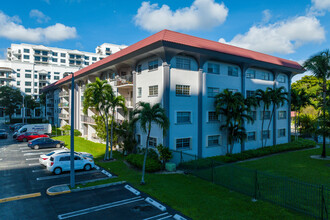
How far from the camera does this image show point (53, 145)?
107 feet

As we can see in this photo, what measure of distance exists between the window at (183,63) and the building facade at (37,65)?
75201 millimetres

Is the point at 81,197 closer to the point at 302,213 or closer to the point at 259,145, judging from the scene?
the point at 302,213

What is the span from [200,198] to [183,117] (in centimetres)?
1105

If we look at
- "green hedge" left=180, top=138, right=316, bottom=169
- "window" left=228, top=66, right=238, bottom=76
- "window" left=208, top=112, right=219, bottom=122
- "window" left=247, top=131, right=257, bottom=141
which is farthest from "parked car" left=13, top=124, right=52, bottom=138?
"window" left=247, top=131, right=257, bottom=141

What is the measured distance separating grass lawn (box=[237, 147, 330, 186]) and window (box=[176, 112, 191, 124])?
7.84 m

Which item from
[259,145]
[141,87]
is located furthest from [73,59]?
[259,145]

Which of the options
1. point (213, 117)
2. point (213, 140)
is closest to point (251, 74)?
point (213, 117)

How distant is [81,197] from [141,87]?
14.9m

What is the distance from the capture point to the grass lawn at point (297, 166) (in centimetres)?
1964

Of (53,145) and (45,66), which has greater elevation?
(45,66)

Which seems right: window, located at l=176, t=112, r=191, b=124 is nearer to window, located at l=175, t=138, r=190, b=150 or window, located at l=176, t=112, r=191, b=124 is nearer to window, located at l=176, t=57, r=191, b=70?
window, located at l=175, t=138, r=190, b=150

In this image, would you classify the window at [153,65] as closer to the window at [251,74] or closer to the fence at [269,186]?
the fence at [269,186]

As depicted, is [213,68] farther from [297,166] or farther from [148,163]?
[297,166]

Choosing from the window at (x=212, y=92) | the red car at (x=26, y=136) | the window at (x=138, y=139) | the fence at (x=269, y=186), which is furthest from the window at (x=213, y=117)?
the red car at (x=26, y=136)
